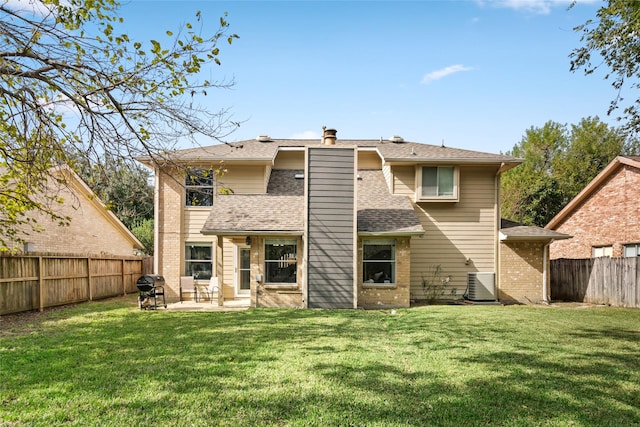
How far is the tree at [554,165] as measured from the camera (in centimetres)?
3341

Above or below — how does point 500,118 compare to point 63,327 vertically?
above

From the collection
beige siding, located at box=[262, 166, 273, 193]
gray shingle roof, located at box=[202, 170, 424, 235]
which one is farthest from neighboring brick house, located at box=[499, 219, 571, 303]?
beige siding, located at box=[262, 166, 273, 193]

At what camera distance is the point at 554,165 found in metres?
40.9

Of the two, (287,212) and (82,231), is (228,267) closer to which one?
(287,212)

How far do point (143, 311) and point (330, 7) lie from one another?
34.1ft

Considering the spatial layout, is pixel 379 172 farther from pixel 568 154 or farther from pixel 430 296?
pixel 568 154

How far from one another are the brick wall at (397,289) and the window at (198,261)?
232 inches

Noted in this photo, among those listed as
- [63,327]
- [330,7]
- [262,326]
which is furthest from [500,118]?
[63,327]

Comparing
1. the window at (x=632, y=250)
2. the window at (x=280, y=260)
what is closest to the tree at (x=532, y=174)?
the window at (x=632, y=250)

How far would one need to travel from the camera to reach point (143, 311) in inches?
512

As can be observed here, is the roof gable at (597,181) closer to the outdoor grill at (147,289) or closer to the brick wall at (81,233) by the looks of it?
the outdoor grill at (147,289)

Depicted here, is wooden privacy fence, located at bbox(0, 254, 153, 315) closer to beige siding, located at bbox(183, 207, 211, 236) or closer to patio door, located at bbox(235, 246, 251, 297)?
beige siding, located at bbox(183, 207, 211, 236)

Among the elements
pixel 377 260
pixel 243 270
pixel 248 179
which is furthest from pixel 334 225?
pixel 248 179

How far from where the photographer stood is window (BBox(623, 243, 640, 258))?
61.4 feet
